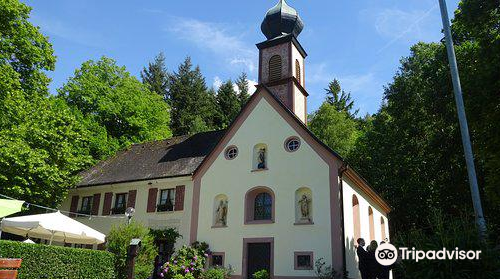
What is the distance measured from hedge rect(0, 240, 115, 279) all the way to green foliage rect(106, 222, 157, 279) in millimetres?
525

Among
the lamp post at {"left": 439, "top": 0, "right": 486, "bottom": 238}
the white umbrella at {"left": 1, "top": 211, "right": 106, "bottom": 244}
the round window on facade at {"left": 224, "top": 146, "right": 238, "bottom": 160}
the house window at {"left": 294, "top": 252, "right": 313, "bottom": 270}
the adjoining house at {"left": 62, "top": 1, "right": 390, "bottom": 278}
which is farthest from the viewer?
the round window on facade at {"left": 224, "top": 146, "right": 238, "bottom": 160}

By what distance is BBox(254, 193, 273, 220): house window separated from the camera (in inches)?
800

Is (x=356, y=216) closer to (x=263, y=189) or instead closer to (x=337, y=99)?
(x=263, y=189)

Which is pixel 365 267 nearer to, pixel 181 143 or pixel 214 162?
pixel 214 162

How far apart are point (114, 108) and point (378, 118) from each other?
2177 centimetres

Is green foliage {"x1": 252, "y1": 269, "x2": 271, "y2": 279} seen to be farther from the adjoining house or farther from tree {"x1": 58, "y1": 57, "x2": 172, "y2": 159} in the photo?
tree {"x1": 58, "y1": 57, "x2": 172, "y2": 159}

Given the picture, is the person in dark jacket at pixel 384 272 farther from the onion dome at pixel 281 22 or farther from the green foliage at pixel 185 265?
the onion dome at pixel 281 22

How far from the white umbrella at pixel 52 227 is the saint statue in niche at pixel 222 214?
20.4 feet

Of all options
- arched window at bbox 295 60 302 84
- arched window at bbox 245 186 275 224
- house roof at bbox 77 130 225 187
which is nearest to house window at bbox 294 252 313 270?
arched window at bbox 245 186 275 224

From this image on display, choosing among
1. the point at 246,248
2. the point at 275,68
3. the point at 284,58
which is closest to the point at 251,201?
the point at 246,248

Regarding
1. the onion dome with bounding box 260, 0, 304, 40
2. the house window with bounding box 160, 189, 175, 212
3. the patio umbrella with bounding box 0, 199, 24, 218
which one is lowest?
the patio umbrella with bounding box 0, 199, 24, 218

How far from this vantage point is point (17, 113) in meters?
22.2

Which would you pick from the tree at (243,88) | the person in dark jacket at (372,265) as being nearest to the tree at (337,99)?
the tree at (243,88)

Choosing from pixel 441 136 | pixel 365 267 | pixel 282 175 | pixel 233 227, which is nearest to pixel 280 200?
pixel 282 175
